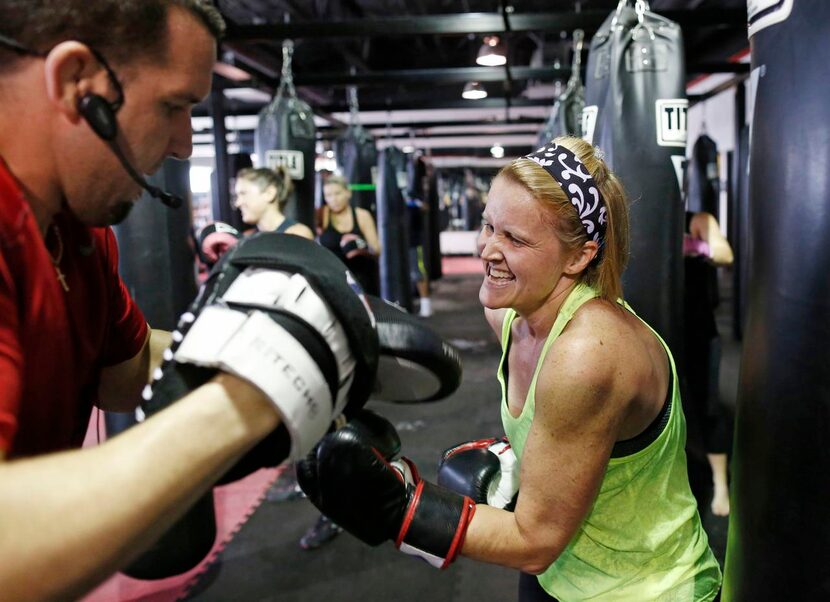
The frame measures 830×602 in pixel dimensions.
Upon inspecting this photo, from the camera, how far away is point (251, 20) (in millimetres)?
5926

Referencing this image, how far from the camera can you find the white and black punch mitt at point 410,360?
0.86 metres

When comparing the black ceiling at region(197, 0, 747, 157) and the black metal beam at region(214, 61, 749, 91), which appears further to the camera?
the black metal beam at region(214, 61, 749, 91)

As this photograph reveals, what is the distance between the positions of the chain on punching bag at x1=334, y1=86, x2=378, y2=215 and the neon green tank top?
5923 millimetres

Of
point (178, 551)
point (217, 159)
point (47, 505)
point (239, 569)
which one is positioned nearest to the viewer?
point (47, 505)

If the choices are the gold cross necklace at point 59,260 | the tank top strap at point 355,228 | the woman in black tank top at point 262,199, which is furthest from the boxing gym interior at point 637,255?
the tank top strap at point 355,228

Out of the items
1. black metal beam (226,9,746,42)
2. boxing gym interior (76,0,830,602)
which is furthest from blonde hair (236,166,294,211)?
black metal beam (226,9,746,42)

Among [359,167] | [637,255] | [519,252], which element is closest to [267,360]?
[519,252]

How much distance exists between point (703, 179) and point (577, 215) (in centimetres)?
484

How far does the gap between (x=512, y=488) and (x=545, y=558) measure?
26 cm

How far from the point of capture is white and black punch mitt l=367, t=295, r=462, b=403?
33.9 inches

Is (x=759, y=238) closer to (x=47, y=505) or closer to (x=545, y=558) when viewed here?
(x=545, y=558)

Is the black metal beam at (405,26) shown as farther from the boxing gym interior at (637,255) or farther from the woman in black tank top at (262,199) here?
the woman in black tank top at (262,199)

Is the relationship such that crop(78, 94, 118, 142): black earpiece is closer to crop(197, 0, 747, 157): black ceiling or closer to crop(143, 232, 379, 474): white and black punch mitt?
crop(143, 232, 379, 474): white and black punch mitt

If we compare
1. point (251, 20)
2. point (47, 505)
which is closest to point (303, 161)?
point (251, 20)
